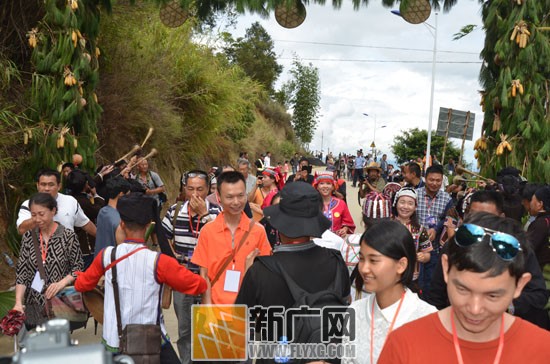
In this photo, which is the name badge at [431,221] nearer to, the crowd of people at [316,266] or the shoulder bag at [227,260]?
the crowd of people at [316,266]

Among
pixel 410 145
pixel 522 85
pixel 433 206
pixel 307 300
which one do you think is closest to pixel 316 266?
pixel 307 300

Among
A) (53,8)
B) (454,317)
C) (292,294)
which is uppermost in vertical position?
(53,8)

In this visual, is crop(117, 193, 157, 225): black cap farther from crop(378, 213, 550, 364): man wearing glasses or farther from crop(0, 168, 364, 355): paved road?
crop(0, 168, 364, 355): paved road

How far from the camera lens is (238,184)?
4.54m

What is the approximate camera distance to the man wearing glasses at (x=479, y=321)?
1.76m

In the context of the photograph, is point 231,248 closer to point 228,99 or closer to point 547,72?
point 547,72

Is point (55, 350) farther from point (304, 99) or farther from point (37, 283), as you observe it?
point (304, 99)

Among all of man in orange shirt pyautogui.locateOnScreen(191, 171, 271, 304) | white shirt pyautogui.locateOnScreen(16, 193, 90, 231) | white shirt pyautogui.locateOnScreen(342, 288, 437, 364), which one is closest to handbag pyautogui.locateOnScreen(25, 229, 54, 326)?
white shirt pyautogui.locateOnScreen(16, 193, 90, 231)

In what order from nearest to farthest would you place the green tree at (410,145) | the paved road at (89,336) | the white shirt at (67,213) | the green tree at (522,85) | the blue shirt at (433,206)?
the white shirt at (67,213) < the paved road at (89,336) < the blue shirt at (433,206) < the green tree at (522,85) < the green tree at (410,145)

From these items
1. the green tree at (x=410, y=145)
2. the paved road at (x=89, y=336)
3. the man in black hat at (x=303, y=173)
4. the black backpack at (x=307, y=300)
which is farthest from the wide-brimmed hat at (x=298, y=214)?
the green tree at (x=410, y=145)

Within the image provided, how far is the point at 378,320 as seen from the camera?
265cm

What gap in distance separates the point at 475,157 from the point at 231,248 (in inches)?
238

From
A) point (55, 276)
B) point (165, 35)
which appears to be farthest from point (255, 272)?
point (165, 35)

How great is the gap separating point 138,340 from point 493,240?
222 cm
